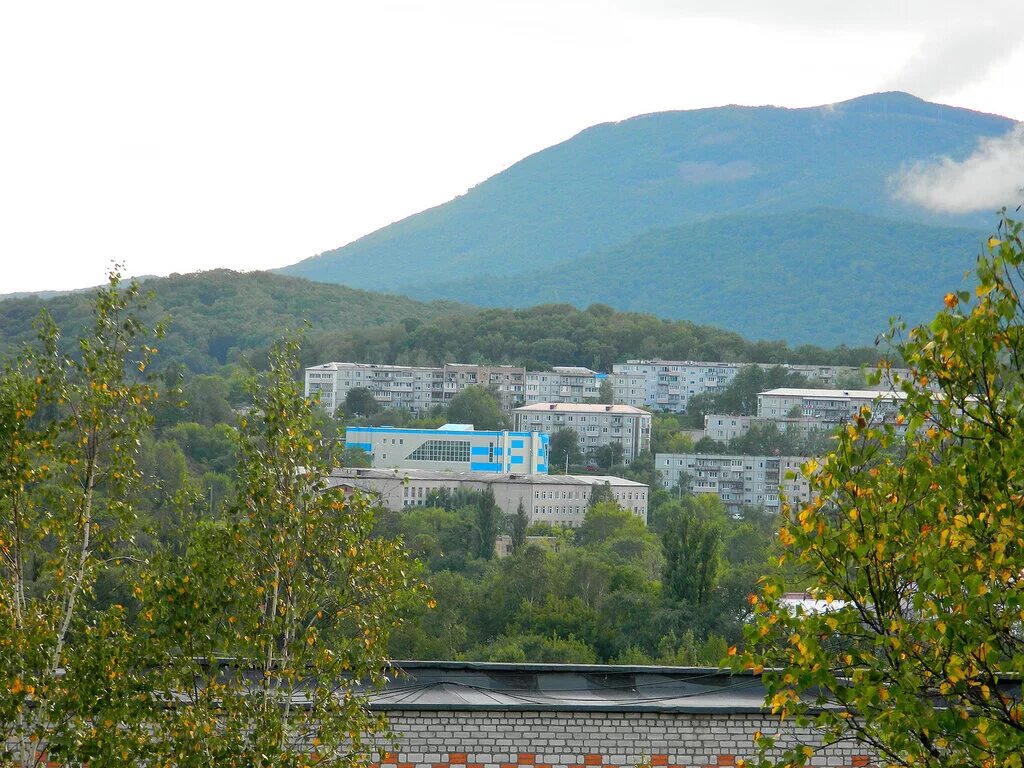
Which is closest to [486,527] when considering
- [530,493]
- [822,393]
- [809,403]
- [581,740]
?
[530,493]

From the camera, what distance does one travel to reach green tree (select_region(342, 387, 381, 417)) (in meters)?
89.2

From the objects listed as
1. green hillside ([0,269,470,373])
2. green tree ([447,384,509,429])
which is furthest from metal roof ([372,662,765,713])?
green tree ([447,384,509,429])

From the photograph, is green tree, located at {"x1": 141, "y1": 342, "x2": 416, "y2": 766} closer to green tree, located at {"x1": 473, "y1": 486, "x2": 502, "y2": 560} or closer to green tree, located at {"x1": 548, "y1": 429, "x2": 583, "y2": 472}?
green tree, located at {"x1": 473, "y1": 486, "x2": 502, "y2": 560}

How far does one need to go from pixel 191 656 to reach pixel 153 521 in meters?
0.76

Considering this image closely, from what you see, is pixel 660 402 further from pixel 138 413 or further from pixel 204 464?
pixel 138 413

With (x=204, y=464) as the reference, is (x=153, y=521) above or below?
above

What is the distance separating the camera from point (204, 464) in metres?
55.4

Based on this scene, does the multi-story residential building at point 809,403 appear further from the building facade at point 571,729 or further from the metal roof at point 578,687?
the building facade at point 571,729

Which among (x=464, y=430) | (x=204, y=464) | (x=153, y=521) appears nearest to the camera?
(x=153, y=521)

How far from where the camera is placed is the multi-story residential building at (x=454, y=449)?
247ft

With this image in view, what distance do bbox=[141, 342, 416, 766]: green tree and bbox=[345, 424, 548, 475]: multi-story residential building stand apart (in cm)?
6723

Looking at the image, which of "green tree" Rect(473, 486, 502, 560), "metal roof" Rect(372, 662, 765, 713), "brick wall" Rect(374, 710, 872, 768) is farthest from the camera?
"green tree" Rect(473, 486, 502, 560)

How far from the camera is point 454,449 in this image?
76.3 metres

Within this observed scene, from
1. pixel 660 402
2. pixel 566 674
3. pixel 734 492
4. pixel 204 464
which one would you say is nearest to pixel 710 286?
pixel 660 402
